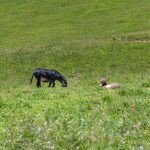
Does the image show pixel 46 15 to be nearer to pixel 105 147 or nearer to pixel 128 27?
pixel 128 27

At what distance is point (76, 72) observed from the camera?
114ft

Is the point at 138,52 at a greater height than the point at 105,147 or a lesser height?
lesser

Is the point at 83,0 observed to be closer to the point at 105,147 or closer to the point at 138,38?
the point at 138,38

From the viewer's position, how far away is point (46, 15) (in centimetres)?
6844

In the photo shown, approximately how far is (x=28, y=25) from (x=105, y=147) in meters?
54.6

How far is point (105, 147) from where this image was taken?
31.3 ft

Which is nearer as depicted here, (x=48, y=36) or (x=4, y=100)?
(x=4, y=100)

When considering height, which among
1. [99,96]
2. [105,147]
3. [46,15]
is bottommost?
[46,15]

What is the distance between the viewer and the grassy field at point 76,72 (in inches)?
412

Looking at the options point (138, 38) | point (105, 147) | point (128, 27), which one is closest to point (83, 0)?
point (128, 27)

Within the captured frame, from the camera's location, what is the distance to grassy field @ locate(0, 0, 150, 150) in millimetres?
10477

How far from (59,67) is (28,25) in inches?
1077

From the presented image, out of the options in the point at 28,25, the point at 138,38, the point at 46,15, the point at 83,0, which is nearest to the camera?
the point at 138,38

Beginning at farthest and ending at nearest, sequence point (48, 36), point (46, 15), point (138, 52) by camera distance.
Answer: point (46, 15)
point (48, 36)
point (138, 52)
